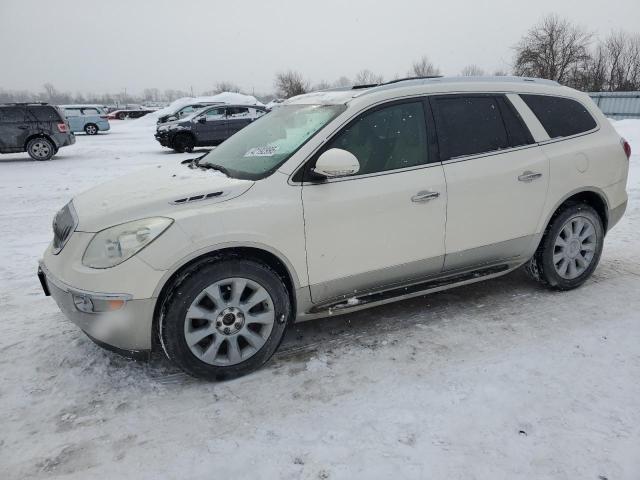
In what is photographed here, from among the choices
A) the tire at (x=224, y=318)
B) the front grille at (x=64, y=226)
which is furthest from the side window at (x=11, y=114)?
the tire at (x=224, y=318)

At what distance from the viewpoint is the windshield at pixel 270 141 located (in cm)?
306

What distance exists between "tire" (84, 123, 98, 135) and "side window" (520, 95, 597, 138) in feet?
89.2

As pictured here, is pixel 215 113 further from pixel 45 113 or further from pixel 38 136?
pixel 38 136

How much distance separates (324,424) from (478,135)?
2343 millimetres

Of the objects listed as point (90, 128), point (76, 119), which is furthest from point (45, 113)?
point (90, 128)

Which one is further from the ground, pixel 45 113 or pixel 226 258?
pixel 45 113

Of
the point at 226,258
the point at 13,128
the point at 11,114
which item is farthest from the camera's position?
the point at 13,128

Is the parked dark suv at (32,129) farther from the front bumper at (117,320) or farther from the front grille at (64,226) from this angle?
the front bumper at (117,320)

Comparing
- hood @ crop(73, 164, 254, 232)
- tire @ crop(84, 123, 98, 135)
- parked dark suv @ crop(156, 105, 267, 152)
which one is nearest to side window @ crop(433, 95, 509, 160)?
hood @ crop(73, 164, 254, 232)

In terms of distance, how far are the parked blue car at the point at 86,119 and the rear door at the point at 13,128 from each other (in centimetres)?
1277

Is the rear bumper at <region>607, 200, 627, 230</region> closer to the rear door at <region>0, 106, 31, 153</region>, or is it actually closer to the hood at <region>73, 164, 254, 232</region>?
A: the hood at <region>73, 164, 254, 232</region>

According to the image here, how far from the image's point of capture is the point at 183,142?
15.8 metres

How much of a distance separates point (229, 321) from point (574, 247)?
2961mm

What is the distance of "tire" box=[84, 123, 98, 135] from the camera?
26.0 meters
